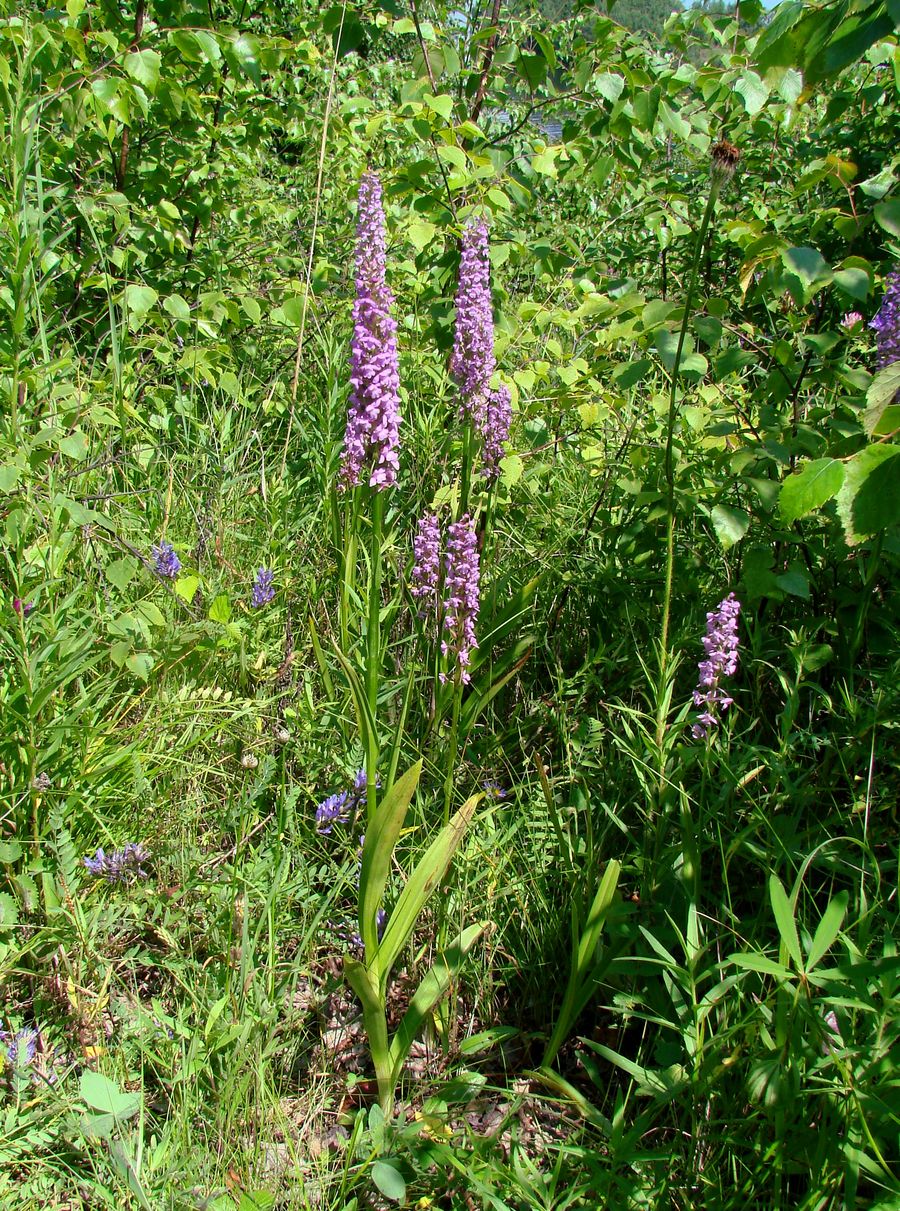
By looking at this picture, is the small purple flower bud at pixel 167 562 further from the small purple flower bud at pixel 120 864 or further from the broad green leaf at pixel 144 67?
the broad green leaf at pixel 144 67

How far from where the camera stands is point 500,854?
78.5 inches

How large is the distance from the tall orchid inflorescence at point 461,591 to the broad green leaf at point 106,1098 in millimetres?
984

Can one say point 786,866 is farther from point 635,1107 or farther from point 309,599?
point 309,599

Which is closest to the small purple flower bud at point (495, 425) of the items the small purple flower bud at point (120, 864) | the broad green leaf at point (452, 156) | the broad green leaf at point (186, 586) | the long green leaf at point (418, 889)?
the broad green leaf at point (452, 156)

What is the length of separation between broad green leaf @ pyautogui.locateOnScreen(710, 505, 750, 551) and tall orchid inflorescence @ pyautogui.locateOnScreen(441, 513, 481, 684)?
1.84 feet

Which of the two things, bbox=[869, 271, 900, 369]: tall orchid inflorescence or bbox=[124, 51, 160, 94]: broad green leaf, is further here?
bbox=[124, 51, 160, 94]: broad green leaf

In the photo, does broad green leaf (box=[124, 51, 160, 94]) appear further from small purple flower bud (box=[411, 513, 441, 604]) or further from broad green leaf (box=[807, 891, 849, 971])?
broad green leaf (box=[807, 891, 849, 971])

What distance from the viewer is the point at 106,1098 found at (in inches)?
58.4

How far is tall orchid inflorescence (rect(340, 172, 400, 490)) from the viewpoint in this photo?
5.24 feet

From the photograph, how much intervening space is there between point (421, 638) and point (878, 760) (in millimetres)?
1149

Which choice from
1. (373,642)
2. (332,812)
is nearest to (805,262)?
(373,642)

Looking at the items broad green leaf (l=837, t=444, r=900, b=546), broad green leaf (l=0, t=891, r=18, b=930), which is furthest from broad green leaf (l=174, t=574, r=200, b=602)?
broad green leaf (l=837, t=444, r=900, b=546)

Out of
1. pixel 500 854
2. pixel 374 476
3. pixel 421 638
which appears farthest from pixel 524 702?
pixel 374 476

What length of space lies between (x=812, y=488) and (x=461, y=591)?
2.86 ft
